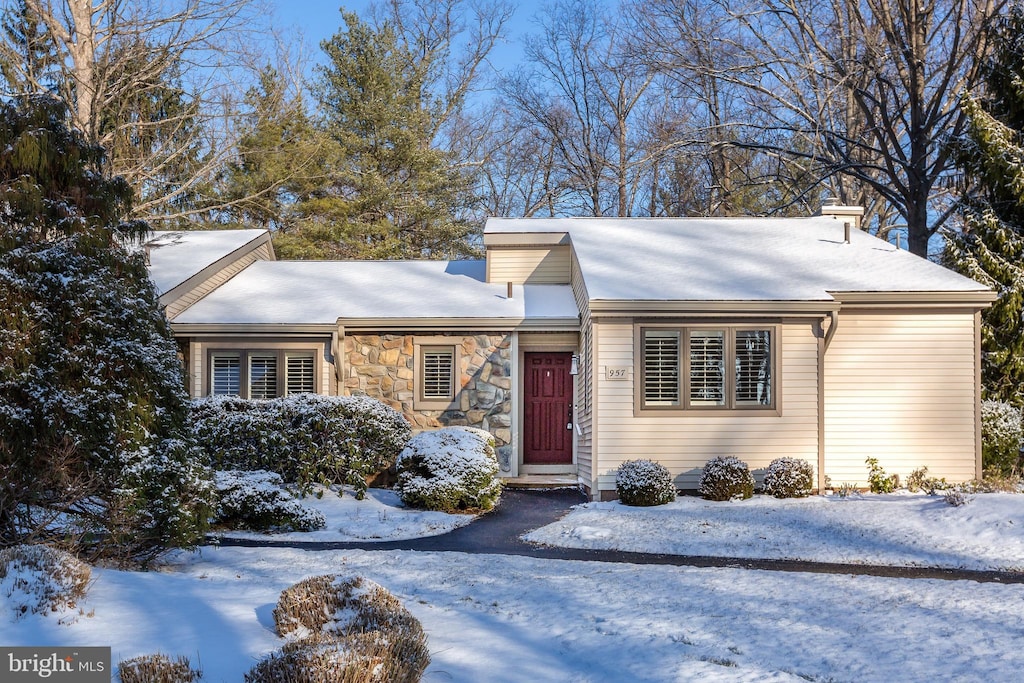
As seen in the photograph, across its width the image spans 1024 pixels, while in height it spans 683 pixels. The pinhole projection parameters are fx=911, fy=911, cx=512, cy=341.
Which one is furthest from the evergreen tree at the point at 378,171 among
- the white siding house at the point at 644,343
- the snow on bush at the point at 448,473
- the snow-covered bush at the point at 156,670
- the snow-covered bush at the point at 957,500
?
the snow-covered bush at the point at 156,670

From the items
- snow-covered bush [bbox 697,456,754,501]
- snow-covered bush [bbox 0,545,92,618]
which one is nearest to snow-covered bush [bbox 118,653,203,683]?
snow-covered bush [bbox 0,545,92,618]

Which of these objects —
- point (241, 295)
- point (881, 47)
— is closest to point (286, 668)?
point (241, 295)

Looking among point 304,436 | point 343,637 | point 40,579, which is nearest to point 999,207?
point 304,436

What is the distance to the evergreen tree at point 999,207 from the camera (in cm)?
1567

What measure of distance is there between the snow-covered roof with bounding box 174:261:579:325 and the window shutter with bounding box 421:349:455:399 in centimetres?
67

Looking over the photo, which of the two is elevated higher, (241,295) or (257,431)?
(241,295)

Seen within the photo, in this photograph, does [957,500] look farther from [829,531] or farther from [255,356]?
[255,356]

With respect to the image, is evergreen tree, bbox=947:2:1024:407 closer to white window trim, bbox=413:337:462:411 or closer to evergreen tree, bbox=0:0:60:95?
white window trim, bbox=413:337:462:411

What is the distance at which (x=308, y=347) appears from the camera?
592 inches

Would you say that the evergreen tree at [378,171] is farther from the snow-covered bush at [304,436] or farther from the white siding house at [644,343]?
the snow-covered bush at [304,436]

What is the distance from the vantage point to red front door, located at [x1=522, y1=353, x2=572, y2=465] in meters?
15.3

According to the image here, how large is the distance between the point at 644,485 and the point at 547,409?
3.46 meters

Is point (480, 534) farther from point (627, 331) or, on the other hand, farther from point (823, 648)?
point (823, 648)

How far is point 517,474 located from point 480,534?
4585 mm
